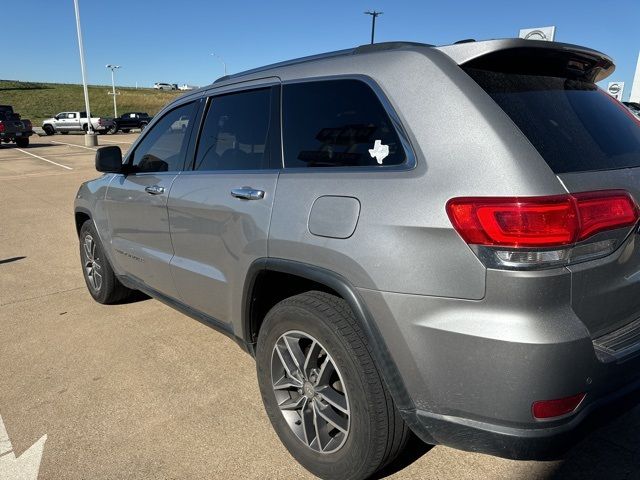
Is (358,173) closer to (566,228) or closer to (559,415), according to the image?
(566,228)

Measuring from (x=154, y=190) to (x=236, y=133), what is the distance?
0.80 m

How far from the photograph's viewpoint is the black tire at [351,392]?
75.7 inches

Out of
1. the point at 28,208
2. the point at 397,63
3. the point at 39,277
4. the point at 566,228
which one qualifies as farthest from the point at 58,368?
the point at 28,208

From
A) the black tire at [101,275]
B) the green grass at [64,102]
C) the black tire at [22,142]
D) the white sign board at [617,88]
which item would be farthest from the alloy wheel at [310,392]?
the green grass at [64,102]

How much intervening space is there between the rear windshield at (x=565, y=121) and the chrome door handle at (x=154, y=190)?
2.05 m

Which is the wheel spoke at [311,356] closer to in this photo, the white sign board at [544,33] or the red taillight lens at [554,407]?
the red taillight lens at [554,407]

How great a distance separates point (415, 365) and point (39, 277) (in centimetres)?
487

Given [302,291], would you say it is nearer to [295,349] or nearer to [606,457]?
[295,349]

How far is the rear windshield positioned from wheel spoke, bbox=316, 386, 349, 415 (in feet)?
3.97

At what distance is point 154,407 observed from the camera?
287 centimetres

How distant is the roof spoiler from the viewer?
1.85m

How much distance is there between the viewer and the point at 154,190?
3234 millimetres

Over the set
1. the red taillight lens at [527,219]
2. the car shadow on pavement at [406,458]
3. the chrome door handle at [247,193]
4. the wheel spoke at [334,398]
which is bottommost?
the car shadow on pavement at [406,458]

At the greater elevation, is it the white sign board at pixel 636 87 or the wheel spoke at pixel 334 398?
the white sign board at pixel 636 87
